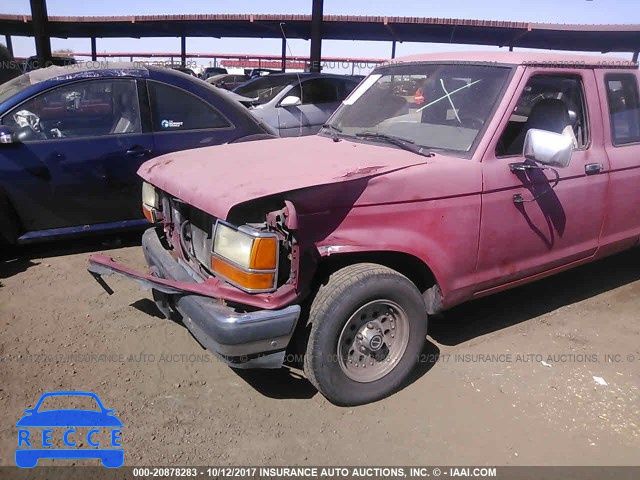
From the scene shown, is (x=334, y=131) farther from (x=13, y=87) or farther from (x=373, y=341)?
(x=13, y=87)

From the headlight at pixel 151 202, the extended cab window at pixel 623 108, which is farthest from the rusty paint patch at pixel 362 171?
the extended cab window at pixel 623 108

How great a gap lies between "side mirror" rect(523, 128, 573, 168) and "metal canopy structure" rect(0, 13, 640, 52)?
54.7ft

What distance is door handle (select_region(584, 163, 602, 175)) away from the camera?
3489 millimetres

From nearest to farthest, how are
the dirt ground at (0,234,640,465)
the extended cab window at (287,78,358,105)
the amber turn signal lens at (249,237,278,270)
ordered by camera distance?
the amber turn signal lens at (249,237,278,270) < the dirt ground at (0,234,640,465) < the extended cab window at (287,78,358,105)

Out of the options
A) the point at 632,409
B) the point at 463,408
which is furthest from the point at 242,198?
the point at 632,409

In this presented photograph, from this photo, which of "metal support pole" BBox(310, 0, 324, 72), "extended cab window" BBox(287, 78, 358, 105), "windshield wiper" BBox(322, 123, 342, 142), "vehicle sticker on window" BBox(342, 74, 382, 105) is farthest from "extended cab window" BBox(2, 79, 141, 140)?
"metal support pole" BBox(310, 0, 324, 72)

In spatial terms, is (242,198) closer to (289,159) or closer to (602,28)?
(289,159)

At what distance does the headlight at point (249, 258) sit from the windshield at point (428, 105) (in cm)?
130

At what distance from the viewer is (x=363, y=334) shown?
2.81 meters

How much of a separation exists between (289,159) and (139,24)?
75.8ft

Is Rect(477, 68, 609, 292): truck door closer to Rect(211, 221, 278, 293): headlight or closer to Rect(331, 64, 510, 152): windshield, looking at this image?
Rect(331, 64, 510, 152): windshield

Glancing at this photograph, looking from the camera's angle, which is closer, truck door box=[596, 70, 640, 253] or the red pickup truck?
the red pickup truck

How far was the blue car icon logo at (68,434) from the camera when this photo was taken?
2.46m

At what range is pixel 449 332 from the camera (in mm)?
3766
